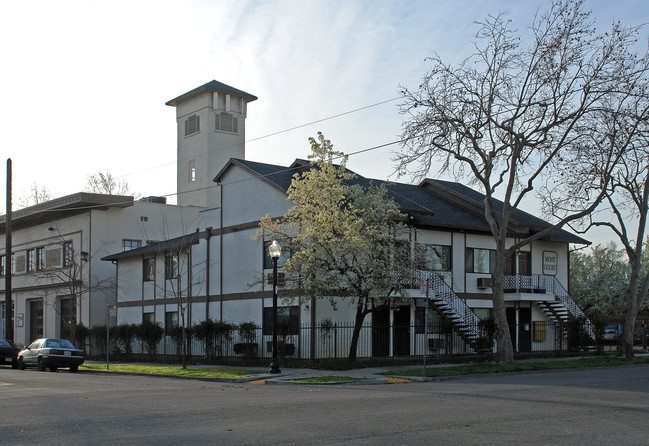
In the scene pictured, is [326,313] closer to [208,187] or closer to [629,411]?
[629,411]

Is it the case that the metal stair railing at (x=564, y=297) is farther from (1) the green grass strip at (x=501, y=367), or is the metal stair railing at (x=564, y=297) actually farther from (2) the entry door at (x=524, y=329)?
(1) the green grass strip at (x=501, y=367)

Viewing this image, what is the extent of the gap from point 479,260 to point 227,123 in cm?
2868

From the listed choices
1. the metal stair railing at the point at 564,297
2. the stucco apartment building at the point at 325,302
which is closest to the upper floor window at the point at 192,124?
the stucco apartment building at the point at 325,302

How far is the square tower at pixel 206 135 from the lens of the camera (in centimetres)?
5756

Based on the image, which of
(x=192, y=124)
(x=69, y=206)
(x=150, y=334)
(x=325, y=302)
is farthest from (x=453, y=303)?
(x=192, y=124)

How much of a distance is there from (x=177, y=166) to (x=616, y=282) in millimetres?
35689

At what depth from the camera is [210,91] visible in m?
58.7

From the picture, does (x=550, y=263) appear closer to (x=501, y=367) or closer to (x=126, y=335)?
(x=501, y=367)

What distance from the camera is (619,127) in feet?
97.7

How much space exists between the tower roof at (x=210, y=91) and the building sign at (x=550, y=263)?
29923 millimetres

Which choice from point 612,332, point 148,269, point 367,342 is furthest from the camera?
point 612,332

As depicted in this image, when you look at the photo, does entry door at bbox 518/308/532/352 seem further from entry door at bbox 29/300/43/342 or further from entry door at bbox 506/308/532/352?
entry door at bbox 29/300/43/342

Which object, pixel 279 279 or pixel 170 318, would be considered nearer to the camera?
pixel 279 279

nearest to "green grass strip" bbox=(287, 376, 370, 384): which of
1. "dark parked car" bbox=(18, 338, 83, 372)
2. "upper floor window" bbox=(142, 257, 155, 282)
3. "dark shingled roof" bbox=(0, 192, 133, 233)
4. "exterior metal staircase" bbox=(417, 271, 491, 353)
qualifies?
"exterior metal staircase" bbox=(417, 271, 491, 353)
